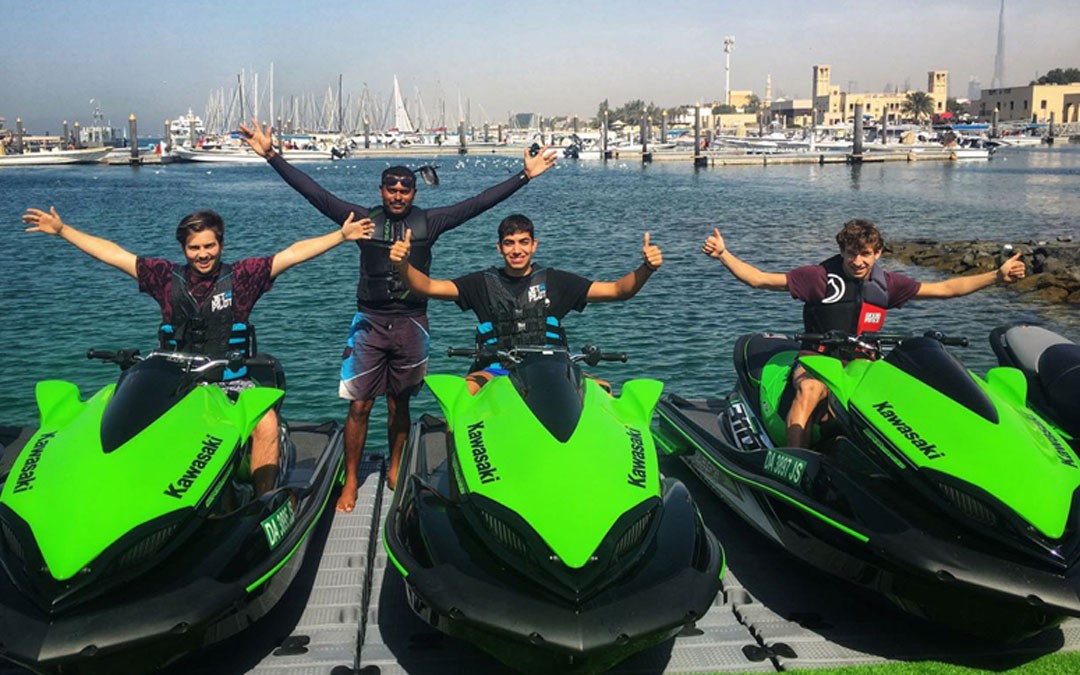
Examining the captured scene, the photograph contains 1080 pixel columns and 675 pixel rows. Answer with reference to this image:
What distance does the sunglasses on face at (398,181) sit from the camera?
18.3 ft

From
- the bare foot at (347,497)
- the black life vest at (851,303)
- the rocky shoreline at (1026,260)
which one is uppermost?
the black life vest at (851,303)

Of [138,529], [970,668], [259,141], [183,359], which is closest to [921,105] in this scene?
[259,141]

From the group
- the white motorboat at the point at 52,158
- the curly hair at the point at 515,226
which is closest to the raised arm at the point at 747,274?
the curly hair at the point at 515,226

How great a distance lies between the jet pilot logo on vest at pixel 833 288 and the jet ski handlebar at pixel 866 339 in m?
0.50

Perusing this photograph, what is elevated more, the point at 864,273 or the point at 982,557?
the point at 864,273

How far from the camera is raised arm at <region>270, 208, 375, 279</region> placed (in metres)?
5.16

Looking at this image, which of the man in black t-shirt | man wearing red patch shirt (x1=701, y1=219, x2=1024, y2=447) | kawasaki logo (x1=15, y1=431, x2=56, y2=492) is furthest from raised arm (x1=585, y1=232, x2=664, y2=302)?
kawasaki logo (x1=15, y1=431, x2=56, y2=492)

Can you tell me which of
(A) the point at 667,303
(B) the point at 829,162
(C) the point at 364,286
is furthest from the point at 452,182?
(C) the point at 364,286

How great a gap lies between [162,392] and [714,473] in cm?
322

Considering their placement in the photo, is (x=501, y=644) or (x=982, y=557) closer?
(x=501, y=644)

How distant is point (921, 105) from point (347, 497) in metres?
161

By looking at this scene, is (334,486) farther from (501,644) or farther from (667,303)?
(667,303)

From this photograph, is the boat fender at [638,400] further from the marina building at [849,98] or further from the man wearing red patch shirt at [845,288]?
the marina building at [849,98]

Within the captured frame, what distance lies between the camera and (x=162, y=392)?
3953 millimetres
